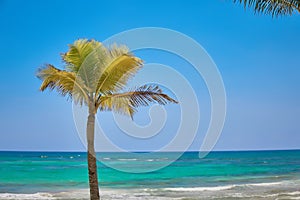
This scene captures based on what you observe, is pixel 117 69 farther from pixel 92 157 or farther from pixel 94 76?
pixel 92 157

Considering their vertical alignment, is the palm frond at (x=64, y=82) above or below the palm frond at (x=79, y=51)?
below

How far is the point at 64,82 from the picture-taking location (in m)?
10.2

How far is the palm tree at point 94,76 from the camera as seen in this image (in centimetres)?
996

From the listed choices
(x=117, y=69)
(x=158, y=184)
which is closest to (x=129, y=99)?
(x=117, y=69)

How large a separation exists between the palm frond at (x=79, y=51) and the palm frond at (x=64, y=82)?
0.27 meters

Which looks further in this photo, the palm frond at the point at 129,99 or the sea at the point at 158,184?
the sea at the point at 158,184

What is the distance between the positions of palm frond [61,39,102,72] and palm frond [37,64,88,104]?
0.90 feet

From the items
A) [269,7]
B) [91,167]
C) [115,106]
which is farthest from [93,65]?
[269,7]

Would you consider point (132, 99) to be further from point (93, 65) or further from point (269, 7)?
point (269, 7)

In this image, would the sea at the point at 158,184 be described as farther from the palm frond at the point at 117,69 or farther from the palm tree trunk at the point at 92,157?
the palm frond at the point at 117,69

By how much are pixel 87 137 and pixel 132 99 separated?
1.41m

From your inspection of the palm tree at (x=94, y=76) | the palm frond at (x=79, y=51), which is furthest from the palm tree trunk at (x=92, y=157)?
the palm frond at (x=79, y=51)

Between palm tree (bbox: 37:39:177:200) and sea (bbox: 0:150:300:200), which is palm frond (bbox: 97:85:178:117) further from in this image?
sea (bbox: 0:150:300:200)

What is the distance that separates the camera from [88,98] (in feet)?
33.2
